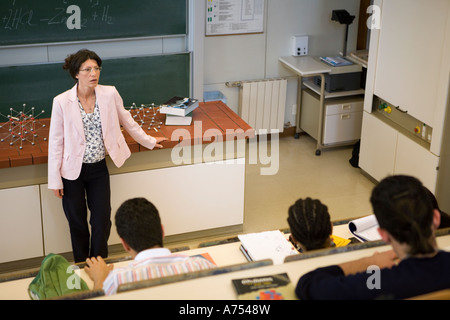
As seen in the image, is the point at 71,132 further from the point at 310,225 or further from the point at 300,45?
the point at 300,45

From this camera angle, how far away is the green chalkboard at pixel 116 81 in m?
4.95

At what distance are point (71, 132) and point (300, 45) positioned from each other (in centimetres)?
321

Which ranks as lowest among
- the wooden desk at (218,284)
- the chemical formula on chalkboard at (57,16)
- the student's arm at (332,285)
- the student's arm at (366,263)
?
the wooden desk at (218,284)

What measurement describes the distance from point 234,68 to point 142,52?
3.53 feet

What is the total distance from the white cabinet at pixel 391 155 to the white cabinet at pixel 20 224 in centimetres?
282

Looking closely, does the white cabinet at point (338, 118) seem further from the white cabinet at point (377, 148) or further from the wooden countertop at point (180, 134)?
the wooden countertop at point (180, 134)

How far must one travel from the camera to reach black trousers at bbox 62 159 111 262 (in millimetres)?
3693

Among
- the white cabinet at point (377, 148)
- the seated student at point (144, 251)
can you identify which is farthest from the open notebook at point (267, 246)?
the white cabinet at point (377, 148)

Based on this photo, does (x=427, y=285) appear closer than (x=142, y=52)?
Yes

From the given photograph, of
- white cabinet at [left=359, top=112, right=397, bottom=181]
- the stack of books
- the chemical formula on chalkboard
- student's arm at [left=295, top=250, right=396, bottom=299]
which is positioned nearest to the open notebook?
student's arm at [left=295, top=250, right=396, bottom=299]

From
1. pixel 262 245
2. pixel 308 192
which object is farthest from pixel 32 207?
pixel 308 192

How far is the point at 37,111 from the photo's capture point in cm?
509

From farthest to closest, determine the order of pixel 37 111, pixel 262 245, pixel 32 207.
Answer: pixel 37 111
pixel 32 207
pixel 262 245
